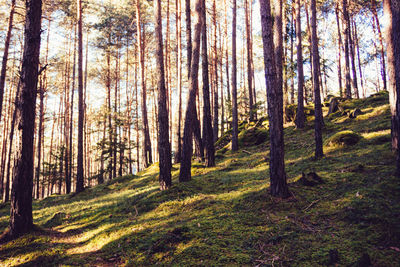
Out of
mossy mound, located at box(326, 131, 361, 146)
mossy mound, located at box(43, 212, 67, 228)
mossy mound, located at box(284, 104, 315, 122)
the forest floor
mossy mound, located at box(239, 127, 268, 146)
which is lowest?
mossy mound, located at box(43, 212, 67, 228)

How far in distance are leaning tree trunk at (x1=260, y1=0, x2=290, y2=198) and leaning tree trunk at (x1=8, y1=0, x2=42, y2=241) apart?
19.5ft

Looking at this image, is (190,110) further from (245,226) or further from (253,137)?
(253,137)

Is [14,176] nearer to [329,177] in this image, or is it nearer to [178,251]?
[178,251]

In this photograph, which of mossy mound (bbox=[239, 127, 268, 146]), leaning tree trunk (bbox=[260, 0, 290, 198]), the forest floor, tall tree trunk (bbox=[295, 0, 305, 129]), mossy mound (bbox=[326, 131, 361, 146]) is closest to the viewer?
the forest floor

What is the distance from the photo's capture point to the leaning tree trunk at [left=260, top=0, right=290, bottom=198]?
5.80m

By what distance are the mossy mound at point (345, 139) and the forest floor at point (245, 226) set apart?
3.76ft

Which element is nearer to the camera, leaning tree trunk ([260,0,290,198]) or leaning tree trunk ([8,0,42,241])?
leaning tree trunk ([8,0,42,241])

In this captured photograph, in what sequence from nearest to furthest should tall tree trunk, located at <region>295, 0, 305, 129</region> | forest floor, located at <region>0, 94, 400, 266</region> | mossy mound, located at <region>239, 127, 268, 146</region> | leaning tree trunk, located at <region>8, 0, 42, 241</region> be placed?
1. forest floor, located at <region>0, 94, 400, 266</region>
2. leaning tree trunk, located at <region>8, 0, 42, 241</region>
3. tall tree trunk, located at <region>295, 0, 305, 129</region>
4. mossy mound, located at <region>239, 127, 268, 146</region>

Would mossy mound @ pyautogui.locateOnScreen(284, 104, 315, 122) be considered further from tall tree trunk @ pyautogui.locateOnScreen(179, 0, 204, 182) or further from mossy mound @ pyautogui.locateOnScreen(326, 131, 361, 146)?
tall tree trunk @ pyautogui.locateOnScreen(179, 0, 204, 182)

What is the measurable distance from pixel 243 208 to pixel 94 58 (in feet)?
92.1

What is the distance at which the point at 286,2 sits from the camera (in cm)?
1792

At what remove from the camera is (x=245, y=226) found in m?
4.91

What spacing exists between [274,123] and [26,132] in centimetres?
629

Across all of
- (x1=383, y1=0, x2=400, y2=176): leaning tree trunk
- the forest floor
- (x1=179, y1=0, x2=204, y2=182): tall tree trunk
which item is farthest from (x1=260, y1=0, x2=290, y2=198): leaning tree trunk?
(x1=179, y1=0, x2=204, y2=182): tall tree trunk
